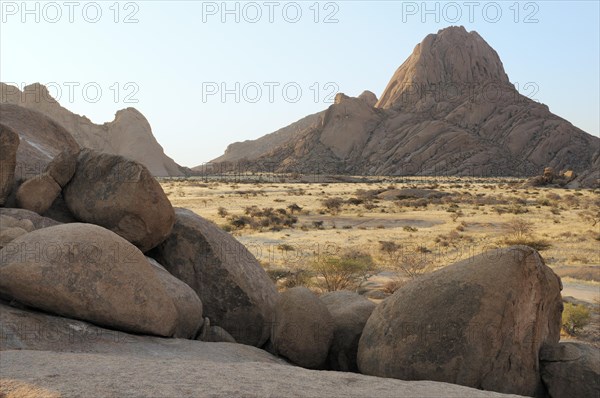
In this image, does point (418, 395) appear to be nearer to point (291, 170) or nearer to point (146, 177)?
point (146, 177)

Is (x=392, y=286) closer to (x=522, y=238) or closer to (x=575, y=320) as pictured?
(x=575, y=320)

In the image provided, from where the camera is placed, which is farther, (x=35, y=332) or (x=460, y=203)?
(x=460, y=203)

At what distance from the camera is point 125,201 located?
858 cm

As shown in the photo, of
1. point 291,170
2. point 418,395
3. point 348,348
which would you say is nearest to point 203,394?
point 418,395

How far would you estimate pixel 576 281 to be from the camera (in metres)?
15.3

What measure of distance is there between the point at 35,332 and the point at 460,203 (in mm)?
35489

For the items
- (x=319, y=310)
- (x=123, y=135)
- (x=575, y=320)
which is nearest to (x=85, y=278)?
(x=319, y=310)

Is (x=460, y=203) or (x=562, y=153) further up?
(x=562, y=153)

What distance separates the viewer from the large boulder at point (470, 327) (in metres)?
6.22

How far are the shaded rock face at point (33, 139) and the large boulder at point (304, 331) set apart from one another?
5009 millimetres

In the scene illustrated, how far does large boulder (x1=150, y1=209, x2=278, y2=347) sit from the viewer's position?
8.92 meters

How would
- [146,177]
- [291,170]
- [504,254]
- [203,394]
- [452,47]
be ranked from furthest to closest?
[452,47] < [291,170] < [146,177] < [504,254] < [203,394]

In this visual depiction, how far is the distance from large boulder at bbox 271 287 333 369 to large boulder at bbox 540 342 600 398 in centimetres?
283

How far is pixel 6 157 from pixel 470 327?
287 inches
